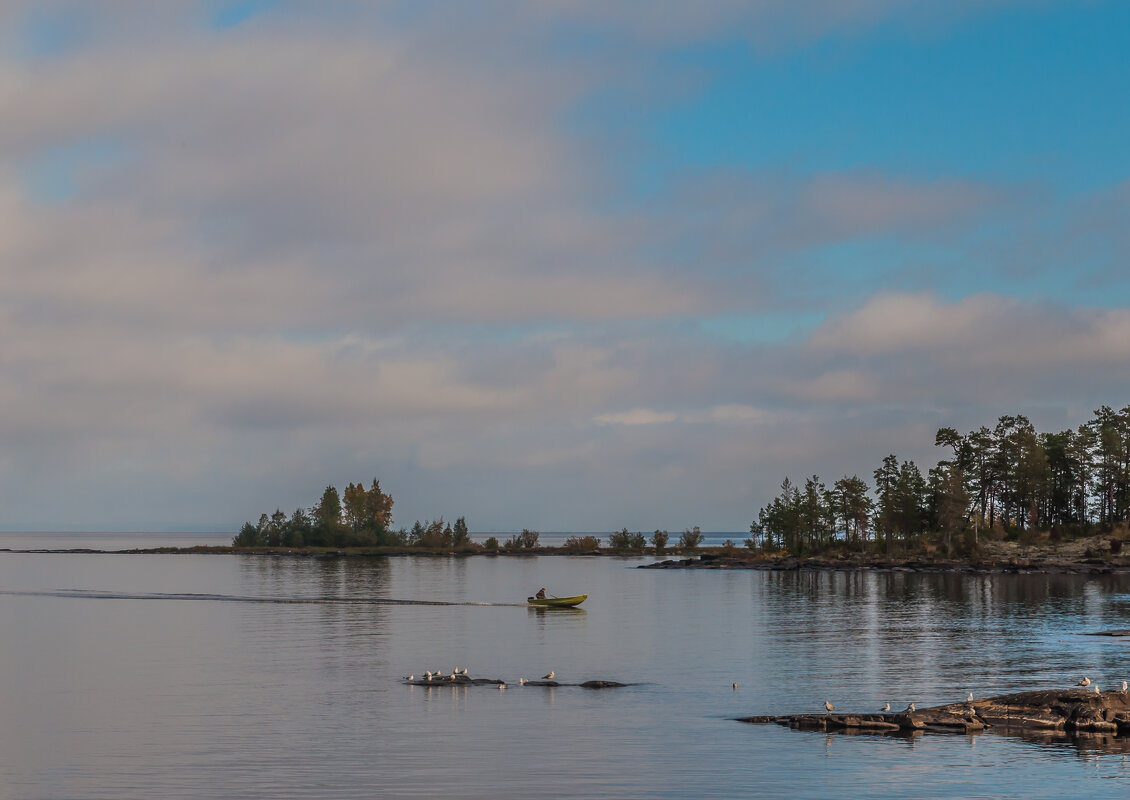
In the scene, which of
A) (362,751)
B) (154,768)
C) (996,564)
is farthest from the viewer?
(996,564)

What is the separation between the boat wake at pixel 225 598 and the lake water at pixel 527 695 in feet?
4.77

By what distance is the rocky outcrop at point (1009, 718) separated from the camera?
Result: 43.8 m

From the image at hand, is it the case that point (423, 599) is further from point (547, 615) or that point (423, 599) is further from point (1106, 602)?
point (1106, 602)

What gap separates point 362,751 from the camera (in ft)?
135

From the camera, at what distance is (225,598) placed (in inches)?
5054

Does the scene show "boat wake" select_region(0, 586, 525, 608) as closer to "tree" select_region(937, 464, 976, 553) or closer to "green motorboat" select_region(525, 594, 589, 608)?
"green motorboat" select_region(525, 594, 589, 608)

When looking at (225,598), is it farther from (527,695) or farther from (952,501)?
(952,501)

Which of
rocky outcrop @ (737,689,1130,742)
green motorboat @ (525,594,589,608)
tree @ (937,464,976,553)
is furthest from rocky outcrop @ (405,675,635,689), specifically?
tree @ (937,464,976,553)

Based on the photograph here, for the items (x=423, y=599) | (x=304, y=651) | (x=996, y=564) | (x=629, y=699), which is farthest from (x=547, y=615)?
(x=996, y=564)

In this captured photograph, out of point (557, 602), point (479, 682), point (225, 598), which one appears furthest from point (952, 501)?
point (479, 682)

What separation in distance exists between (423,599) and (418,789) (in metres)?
91.5

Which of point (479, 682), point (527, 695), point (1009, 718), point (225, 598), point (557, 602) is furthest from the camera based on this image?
point (225, 598)

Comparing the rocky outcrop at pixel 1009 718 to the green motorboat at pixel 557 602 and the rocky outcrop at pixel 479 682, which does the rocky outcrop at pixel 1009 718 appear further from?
the green motorboat at pixel 557 602

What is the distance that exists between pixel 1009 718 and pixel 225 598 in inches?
4092
